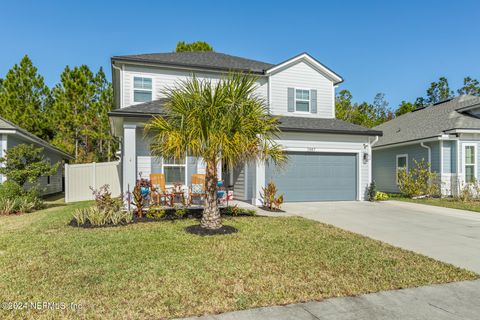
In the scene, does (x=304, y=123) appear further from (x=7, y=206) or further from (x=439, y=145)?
(x=7, y=206)

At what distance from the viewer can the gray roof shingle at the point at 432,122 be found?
16062mm

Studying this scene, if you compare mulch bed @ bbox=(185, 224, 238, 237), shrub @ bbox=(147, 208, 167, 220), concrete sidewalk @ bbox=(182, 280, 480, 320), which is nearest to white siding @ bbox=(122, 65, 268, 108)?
shrub @ bbox=(147, 208, 167, 220)

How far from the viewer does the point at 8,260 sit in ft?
17.4

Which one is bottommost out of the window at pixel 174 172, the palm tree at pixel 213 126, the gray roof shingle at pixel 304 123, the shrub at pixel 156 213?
the shrub at pixel 156 213

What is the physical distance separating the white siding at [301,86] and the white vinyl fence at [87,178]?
9.11 m

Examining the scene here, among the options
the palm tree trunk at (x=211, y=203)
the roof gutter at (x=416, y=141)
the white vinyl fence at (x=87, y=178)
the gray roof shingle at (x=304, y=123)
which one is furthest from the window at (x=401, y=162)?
the white vinyl fence at (x=87, y=178)

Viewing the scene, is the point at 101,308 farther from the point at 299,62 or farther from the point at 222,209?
the point at 299,62

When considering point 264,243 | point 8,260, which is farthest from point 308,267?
point 8,260

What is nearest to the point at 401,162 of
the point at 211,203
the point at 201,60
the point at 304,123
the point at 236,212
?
the point at 304,123

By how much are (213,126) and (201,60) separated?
897 centimetres

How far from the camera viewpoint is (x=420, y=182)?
15.3 m

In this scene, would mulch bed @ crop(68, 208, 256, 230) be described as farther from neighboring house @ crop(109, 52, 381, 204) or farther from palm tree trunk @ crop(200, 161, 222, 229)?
neighboring house @ crop(109, 52, 381, 204)

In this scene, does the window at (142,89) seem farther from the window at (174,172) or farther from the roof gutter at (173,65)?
the window at (174,172)

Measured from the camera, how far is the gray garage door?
43.0ft
